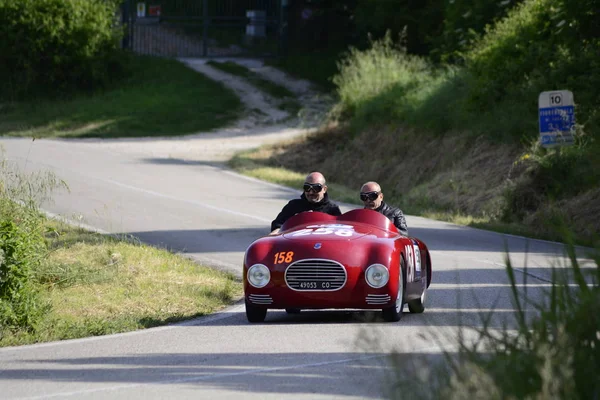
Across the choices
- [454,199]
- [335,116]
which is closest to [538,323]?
[454,199]

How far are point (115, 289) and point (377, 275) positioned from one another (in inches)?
168

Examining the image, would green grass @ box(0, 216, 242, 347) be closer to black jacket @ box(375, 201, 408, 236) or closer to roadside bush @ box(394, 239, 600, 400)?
black jacket @ box(375, 201, 408, 236)

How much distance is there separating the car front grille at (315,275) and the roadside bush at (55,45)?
4195 centimetres

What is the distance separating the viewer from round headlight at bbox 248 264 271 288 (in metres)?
12.1

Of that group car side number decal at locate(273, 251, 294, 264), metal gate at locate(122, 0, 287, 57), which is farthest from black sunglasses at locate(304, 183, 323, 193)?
metal gate at locate(122, 0, 287, 57)

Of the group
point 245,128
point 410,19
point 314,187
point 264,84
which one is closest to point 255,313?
point 314,187

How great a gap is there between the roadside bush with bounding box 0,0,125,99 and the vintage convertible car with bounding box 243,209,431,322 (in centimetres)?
4161

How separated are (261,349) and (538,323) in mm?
4492

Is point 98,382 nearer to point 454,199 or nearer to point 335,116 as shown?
point 454,199

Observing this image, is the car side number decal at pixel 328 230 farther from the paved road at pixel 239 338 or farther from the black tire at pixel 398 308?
the paved road at pixel 239 338

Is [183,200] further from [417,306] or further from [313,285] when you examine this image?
[313,285]

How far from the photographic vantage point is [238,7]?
60844 millimetres

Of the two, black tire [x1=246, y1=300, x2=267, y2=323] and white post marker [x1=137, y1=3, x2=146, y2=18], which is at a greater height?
white post marker [x1=137, y1=3, x2=146, y2=18]

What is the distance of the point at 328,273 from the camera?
11969 mm
